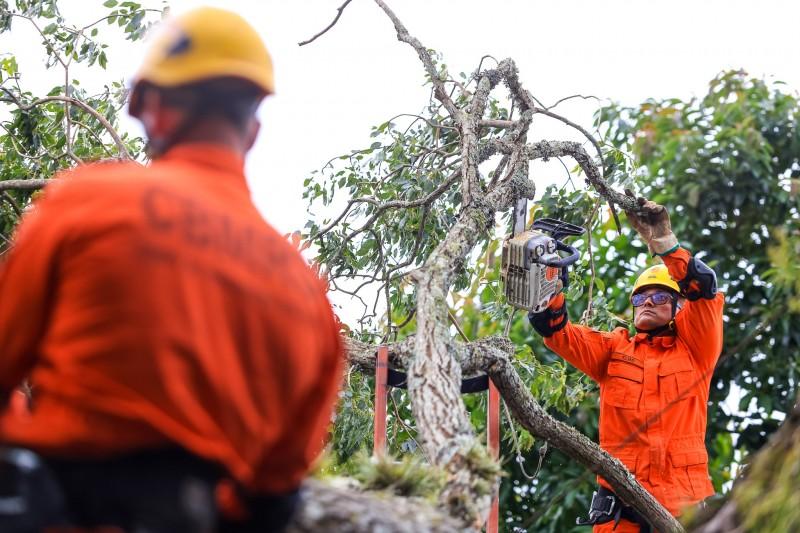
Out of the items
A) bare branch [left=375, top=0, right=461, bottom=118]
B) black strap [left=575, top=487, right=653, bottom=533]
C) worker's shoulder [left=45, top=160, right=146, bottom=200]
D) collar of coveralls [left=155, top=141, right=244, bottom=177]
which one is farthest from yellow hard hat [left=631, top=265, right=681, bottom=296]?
worker's shoulder [left=45, top=160, right=146, bottom=200]

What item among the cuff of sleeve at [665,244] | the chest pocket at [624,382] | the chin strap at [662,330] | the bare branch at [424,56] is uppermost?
the bare branch at [424,56]

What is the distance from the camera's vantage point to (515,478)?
7.95m

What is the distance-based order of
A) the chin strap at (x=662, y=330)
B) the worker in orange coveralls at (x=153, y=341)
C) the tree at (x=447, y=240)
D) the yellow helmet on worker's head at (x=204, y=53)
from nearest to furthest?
the worker in orange coveralls at (x=153, y=341)
the yellow helmet on worker's head at (x=204, y=53)
the tree at (x=447, y=240)
the chin strap at (x=662, y=330)

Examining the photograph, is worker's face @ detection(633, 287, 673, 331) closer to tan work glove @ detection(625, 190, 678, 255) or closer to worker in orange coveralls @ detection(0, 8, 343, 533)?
tan work glove @ detection(625, 190, 678, 255)

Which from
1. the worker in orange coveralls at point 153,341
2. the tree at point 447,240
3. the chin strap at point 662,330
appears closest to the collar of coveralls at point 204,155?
the worker in orange coveralls at point 153,341

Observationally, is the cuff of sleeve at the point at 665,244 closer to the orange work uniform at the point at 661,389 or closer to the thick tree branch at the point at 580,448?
the orange work uniform at the point at 661,389

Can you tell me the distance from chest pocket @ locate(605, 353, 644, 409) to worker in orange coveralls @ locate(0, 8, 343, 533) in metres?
3.69

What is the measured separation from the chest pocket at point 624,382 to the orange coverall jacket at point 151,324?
3.72 m

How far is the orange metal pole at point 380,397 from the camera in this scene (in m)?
4.04

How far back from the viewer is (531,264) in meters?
4.79

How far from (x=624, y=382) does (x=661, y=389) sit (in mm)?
180

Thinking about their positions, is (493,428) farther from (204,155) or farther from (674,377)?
(204,155)

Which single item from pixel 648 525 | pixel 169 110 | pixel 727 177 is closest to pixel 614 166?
pixel 648 525

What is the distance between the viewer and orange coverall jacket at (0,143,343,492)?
1.49 meters
